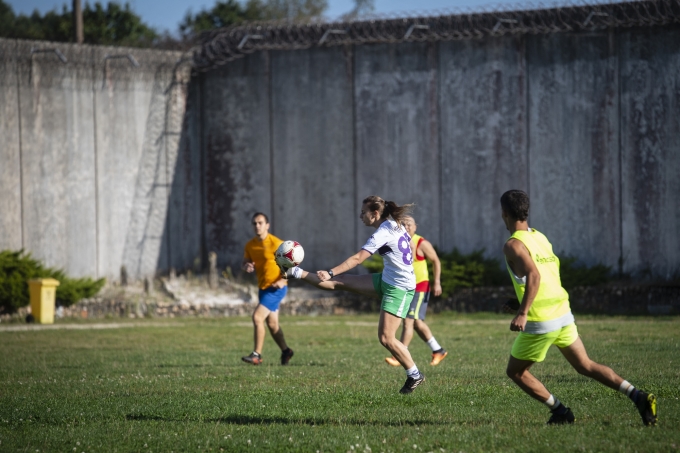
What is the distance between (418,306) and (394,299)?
2792mm

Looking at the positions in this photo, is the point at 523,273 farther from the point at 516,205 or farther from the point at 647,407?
the point at 647,407

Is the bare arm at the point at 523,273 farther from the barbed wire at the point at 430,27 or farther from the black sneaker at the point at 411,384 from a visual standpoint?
the barbed wire at the point at 430,27

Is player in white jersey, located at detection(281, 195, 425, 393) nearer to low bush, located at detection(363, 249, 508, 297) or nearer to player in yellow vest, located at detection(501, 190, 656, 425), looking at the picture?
player in yellow vest, located at detection(501, 190, 656, 425)

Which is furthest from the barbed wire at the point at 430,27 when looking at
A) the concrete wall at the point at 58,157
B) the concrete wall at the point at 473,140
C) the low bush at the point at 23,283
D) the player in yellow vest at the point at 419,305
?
the player in yellow vest at the point at 419,305

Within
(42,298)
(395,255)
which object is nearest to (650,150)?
(395,255)

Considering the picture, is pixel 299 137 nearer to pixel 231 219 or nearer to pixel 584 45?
pixel 231 219

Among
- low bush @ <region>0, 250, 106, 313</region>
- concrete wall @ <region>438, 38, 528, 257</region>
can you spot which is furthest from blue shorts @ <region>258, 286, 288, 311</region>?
concrete wall @ <region>438, 38, 528, 257</region>

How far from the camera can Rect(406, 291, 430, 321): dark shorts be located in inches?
467

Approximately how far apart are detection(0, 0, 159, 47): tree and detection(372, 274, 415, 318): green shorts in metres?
29.8

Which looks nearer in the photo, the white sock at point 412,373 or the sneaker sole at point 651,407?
the sneaker sole at point 651,407

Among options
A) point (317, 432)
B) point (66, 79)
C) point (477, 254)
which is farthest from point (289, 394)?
point (66, 79)

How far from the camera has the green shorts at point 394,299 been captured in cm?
924

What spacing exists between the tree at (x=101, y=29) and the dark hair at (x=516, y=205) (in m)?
32.0

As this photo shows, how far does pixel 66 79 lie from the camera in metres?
23.1
